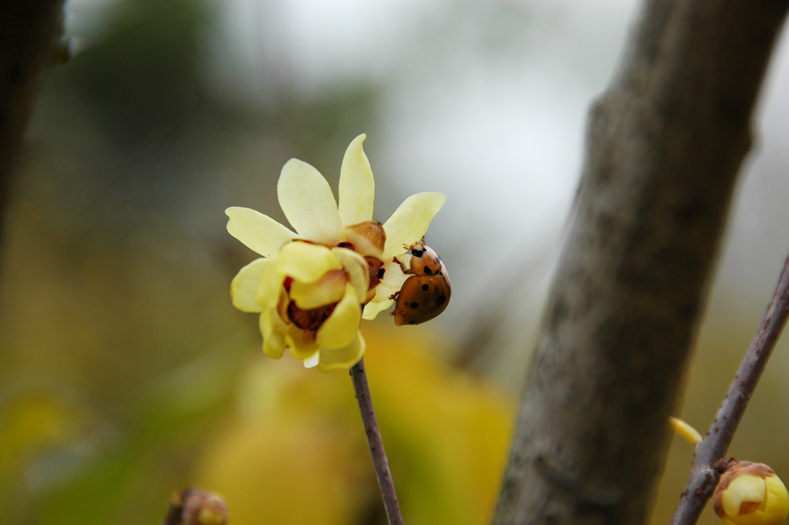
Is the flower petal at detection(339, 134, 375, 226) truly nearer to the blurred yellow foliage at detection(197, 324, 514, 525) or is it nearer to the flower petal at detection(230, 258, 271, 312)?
the flower petal at detection(230, 258, 271, 312)

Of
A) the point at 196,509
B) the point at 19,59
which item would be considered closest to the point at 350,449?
the point at 196,509

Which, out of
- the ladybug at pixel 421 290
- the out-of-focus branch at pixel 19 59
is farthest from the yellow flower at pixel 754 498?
the out-of-focus branch at pixel 19 59

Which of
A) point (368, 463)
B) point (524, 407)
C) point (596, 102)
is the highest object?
point (596, 102)

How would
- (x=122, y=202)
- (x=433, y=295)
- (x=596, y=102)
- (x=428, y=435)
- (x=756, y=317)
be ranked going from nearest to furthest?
(x=433, y=295), (x=596, y=102), (x=428, y=435), (x=122, y=202), (x=756, y=317)

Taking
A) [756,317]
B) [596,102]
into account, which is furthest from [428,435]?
[756,317]

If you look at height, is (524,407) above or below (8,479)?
above

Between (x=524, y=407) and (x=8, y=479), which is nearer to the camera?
(x=524, y=407)

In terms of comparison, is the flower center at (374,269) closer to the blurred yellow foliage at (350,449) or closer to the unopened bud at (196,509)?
the unopened bud at (196,509)

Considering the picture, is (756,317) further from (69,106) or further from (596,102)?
(69,106)
